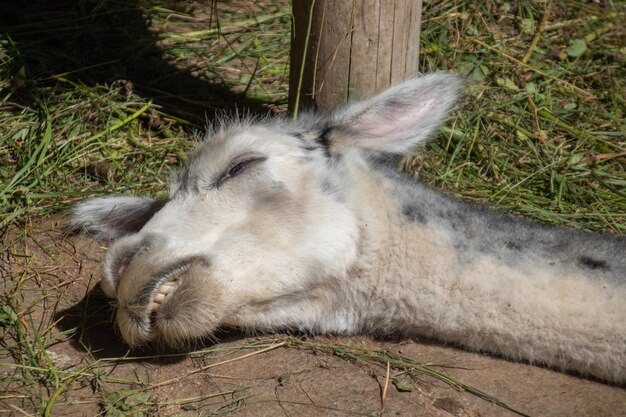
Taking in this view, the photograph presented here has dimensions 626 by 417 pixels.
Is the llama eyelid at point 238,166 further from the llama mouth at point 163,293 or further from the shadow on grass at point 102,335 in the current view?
the shadow on grass at point 102,335

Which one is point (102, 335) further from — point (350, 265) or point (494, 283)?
point (494, 283)

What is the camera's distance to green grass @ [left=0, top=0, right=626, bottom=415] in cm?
489

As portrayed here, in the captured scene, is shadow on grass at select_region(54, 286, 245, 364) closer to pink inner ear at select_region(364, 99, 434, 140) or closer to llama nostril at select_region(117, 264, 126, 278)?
llama nostril at select_region(117, 264, 126, 278)

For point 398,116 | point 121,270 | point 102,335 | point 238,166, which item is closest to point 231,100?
point 398,116

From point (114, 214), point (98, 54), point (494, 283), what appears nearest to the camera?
point (494, 283)

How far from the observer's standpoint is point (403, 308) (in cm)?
362

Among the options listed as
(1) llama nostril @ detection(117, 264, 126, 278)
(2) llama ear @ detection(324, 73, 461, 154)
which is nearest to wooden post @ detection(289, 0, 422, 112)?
(2) llama ear @ detection(324, 73, 461, 154)

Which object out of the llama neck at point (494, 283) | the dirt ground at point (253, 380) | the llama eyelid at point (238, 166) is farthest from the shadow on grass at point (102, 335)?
the llama neck at point (494, 283)

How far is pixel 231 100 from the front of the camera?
224 inches

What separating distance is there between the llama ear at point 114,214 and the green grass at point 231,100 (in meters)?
0.36

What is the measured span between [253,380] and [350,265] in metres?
0.63

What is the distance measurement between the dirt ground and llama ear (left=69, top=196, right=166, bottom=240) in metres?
0.49

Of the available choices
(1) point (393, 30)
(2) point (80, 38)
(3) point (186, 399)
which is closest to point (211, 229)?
(3) point (186, 399)

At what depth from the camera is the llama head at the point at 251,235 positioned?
11.3 feet
